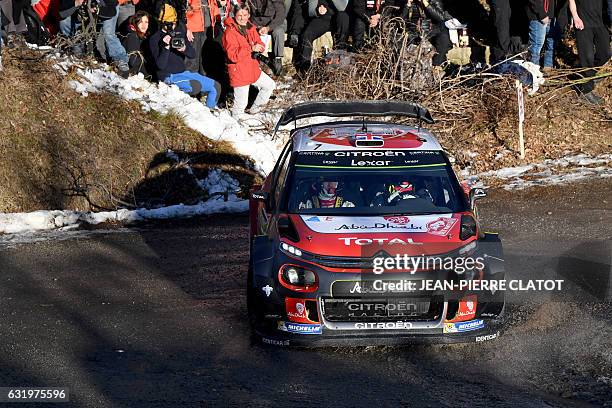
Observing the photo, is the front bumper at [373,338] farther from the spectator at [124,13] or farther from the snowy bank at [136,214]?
the spectator at [124,13]

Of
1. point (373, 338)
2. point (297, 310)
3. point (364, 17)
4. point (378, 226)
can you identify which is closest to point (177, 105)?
point (364, 17)

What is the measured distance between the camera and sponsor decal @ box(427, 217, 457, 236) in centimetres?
850

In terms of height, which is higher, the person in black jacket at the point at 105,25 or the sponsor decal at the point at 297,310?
the person in black jacket at the point at 105,25

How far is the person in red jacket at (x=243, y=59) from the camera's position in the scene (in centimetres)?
1636

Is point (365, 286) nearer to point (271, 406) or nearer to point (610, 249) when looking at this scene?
point (271, 406)

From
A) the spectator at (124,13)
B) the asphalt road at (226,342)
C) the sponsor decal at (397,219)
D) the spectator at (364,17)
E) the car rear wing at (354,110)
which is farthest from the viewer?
the spectator at (364,17)

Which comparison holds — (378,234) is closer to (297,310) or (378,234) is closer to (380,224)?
(380,224)

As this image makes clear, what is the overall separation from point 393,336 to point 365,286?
45cm

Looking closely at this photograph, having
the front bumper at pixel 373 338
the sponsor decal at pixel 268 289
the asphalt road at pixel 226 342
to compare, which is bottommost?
the asphalt road at pixel 226 342

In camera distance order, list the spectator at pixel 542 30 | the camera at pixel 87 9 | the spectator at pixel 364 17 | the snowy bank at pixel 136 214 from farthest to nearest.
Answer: the spectator at pixel 364 17 → the spectator at pixel 542 30 → the camera at pixel 87 9 → the snowy bank at pixel 136 214

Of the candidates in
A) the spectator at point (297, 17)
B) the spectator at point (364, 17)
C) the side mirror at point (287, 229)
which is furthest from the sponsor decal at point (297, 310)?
the spectator at point (297, 17)

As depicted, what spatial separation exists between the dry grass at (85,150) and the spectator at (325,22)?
3414 millimetres

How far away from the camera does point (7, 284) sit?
11039 mm

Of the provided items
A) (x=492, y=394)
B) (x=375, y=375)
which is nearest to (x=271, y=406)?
(x=375, y=375)
